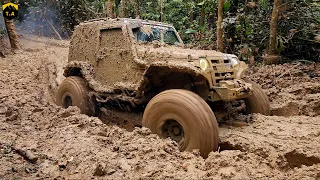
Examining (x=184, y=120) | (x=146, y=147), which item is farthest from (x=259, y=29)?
(x=146, y=147)

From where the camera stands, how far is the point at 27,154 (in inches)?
133

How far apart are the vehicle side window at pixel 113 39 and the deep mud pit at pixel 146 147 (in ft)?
4.23

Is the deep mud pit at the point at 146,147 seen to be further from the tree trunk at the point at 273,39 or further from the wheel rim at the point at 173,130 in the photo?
the tree trunk at the point at 273,39

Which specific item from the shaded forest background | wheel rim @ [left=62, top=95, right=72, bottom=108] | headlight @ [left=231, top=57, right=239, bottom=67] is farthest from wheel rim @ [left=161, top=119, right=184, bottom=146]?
the shaded forest background

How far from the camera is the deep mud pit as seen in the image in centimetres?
308

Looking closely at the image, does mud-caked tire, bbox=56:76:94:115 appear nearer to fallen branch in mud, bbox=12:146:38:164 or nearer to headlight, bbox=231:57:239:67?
fallen branch in mud, bbox=12:146:38:164

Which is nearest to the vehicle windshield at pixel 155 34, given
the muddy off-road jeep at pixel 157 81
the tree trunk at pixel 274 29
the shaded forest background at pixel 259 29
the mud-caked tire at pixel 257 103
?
the muddy off-road jeep at pixel 157 81

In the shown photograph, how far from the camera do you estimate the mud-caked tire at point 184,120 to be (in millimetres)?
3846

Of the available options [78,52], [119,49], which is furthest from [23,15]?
[119,49]

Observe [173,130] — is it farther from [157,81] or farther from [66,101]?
[66,101]

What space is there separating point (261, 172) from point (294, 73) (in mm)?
4786

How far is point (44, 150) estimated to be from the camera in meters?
3.64

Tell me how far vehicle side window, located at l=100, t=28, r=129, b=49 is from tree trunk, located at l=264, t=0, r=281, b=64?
427 cm

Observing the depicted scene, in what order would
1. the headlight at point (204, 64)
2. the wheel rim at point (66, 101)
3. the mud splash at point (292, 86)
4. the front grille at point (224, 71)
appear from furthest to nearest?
the wheel rim at point (66, 101) → the mud splash at point (292, 86) → the front grille at point (224, 71) → the headlight at point (204, 64)
